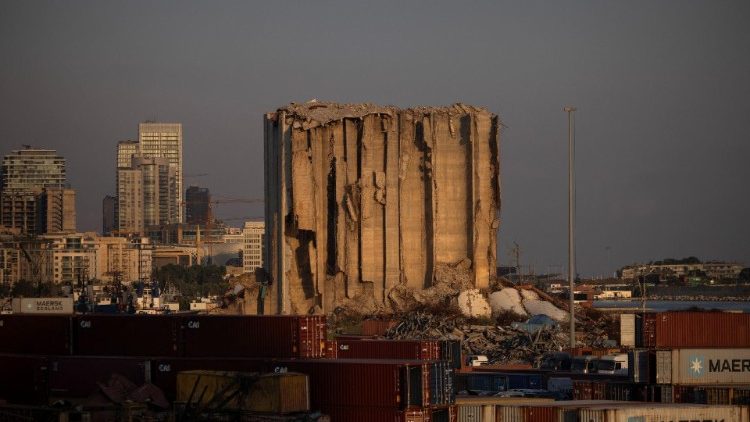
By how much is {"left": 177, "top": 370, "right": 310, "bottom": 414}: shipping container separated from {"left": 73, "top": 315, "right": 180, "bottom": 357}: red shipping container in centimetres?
761

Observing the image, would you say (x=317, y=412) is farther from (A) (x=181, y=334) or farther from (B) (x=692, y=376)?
(B) (x=692, y=376)

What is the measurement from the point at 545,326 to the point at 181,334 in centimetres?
3959

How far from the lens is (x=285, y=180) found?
96688mm

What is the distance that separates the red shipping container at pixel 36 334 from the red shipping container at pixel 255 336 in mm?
6002

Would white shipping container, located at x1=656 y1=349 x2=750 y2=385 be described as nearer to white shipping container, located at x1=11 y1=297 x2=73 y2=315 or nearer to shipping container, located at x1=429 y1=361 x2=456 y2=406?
shipping container, located at x1=429 y1=361 x2=456 y2=406

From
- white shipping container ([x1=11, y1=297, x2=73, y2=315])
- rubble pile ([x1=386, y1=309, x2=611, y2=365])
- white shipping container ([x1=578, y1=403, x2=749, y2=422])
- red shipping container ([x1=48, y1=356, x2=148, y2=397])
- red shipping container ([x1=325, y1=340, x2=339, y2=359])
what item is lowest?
rubble pile ([x1=386, y1=309, x2=611, y2=365])

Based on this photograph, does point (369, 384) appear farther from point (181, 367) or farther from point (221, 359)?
point (181, 367)

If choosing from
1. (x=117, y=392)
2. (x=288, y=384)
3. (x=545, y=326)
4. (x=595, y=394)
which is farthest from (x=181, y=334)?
(x=545, y=326)

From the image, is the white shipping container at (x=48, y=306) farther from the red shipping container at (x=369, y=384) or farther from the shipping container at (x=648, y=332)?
the shipping container at (x=648, y=332)

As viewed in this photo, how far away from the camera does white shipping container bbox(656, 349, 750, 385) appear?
48.7 m

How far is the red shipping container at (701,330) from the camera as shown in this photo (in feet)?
162

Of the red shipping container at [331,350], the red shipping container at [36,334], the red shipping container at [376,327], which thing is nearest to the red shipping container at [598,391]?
the red shipping container at [331,350]

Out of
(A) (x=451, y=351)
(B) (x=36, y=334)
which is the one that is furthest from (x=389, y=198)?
(B) (x=36, y=334)

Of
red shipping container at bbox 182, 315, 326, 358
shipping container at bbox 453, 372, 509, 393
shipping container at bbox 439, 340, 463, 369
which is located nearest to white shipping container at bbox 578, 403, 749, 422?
red shipping container at bbox 182, 315, 326, 358
